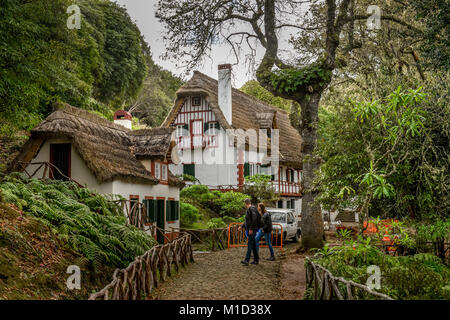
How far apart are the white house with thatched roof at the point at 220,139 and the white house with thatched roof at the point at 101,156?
34.5 ft

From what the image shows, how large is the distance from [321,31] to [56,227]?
14.1m

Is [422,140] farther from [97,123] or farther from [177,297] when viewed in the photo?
[97,123]

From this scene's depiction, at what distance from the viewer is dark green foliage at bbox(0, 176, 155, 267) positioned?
9.91 meters

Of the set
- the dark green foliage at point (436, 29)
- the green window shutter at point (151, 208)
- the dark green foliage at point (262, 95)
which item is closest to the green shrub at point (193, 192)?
the green window shutter at point (151, 208)

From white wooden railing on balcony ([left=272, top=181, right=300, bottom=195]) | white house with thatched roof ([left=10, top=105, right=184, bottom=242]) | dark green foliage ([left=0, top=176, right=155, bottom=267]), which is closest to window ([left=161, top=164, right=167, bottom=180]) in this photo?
white house with thatched roof ([left=10, top=105, right=184, bottom=242])

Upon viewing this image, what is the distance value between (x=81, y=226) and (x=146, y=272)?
253 centimetres

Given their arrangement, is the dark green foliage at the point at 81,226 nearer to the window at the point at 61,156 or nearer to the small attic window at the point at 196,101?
the window at the point at 61,156

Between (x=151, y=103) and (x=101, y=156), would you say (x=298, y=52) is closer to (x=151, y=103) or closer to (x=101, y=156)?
(x=101, y=156)

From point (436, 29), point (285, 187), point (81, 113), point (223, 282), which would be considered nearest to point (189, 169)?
point (285, 187)

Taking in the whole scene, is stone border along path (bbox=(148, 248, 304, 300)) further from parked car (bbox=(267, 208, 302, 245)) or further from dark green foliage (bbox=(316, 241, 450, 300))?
parked car (bbox=(267, 208, 302, 245))

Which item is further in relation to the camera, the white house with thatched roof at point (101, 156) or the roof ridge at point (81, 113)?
the roof ridge at point (81, 113)

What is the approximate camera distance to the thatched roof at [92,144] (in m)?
16.0

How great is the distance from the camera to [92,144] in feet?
54.7

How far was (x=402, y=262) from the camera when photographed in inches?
351
